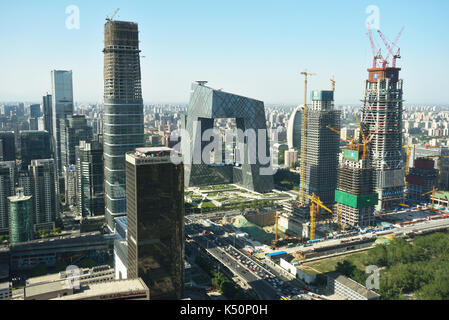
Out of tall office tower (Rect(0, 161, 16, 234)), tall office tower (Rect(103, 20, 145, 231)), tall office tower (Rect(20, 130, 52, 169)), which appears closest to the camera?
tall office tower (Rect(103, 20, 145, 231))

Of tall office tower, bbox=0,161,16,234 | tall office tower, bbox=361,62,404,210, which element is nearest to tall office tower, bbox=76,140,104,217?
tall office tower, bbox=0,161,16,234

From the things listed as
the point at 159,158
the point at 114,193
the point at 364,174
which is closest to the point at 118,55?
the point at 114,193

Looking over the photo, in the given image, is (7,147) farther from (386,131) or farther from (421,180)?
(421,180)

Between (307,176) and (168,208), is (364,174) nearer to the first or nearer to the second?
(307,176)

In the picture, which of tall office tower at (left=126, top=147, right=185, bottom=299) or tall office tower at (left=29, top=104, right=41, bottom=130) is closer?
tall office tower at (left=126, top=147, right=185, bottom=299)

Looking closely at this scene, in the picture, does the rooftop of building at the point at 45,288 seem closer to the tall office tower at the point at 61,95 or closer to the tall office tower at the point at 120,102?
the tall office tower at the point at 120,102

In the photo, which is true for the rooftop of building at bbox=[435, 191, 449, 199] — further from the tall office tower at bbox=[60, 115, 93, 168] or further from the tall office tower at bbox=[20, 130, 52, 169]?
the tall office tower at bbox=[20, 130, 52, 169]
